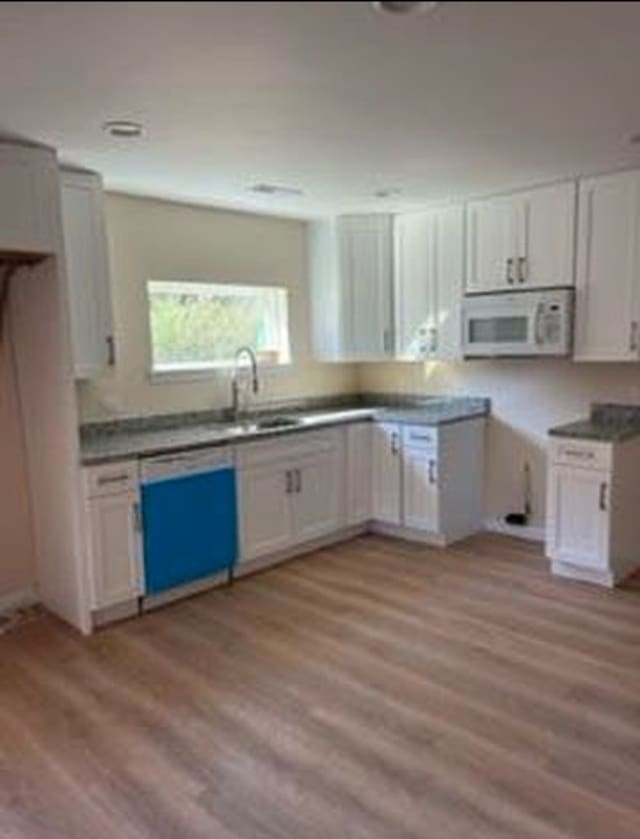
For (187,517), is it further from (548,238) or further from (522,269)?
(548,238)

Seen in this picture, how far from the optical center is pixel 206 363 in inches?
184

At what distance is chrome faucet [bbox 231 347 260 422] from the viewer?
4.76 m

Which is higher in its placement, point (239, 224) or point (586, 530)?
point (239, 224)

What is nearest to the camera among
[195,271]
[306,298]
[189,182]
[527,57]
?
[527,57]

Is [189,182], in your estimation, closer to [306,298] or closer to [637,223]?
[306,298]

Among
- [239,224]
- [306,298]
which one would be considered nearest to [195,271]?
[239,224]

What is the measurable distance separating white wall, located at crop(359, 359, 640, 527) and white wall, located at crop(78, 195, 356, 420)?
121cm

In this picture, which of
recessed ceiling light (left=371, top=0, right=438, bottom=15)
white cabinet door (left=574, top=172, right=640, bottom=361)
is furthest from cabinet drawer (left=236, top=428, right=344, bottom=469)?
recessed ceiling light (left=371, top=0, right=438, bottom=15)

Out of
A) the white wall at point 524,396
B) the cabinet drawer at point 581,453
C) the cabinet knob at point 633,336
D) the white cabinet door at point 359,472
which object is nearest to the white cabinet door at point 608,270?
the cabinet knob at point 633,336

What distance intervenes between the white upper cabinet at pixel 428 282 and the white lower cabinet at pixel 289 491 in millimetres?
924

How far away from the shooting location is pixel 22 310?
3490 mm

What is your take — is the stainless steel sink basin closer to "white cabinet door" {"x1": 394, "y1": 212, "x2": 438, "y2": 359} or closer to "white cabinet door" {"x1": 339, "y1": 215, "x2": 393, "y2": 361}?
"white cabinet door" {"x1": 339, "y1": 215, "x2": 393, "y2": 361}

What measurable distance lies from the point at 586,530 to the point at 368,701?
1.79 meters

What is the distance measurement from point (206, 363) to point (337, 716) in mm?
2662
